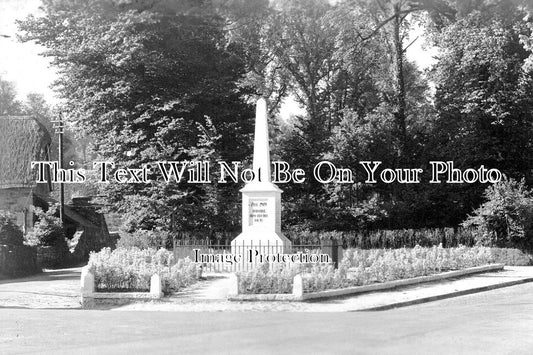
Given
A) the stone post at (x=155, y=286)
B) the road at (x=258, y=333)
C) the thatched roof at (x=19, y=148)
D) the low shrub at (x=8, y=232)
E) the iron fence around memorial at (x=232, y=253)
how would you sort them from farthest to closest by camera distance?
1. the thatched roof at (x=19, y=148)
2. the low shrub at (x=8, y=232)
3. the iron fence around memorial at (x=232, y=253)
4. the stone post at (x=155, y=286)
5. the road at (x=258, y=333)

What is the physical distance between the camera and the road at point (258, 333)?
422 inches

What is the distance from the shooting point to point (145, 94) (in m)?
39.3

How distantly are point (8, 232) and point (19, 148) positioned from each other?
2177cm

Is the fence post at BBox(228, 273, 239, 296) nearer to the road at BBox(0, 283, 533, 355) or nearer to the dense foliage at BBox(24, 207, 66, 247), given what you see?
the road at BBox(0, 283, 533, 355)

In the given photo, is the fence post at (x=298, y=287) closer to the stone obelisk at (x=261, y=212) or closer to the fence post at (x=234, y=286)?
the fence post at (x=234, y=286)

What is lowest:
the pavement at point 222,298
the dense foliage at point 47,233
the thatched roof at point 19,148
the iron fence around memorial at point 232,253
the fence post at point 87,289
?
the pavement at point 222,298

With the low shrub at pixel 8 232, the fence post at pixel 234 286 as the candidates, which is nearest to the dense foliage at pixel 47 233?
the low shrub at pixel 8 232

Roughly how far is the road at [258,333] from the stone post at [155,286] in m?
1.83

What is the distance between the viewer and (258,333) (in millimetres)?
12430

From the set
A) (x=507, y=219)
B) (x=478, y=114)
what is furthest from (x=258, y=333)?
(x=478, y=114)

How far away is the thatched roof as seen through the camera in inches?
1988

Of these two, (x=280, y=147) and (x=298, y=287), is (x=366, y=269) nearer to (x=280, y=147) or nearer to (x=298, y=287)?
(x=298, y=287)

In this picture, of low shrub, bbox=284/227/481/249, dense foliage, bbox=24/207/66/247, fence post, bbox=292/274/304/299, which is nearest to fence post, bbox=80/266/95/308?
fence post, bbox=292/274/304/299

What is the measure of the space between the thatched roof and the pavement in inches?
1096
